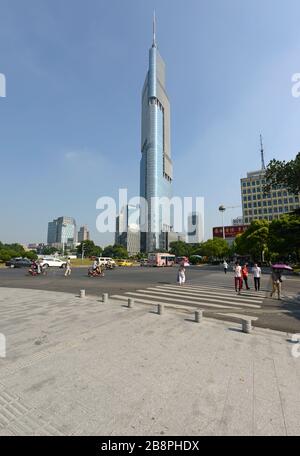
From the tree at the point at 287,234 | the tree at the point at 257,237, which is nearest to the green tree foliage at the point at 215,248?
the tree at the point at 257,237

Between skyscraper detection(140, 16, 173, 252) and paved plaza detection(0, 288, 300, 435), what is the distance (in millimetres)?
132722

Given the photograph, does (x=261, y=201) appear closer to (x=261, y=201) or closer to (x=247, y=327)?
(x=261, y=201)

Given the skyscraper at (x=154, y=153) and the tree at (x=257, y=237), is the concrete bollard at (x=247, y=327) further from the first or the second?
the skyscraper at (x=154, y=153)

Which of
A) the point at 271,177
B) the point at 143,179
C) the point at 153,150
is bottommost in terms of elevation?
the point at 271,177

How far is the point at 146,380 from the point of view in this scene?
404 centimetres

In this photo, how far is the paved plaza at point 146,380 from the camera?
3.01 m

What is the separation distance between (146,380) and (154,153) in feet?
471

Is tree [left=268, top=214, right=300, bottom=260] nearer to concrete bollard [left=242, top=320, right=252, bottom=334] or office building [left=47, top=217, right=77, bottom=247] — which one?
concrete bollard [left=242, top=320, right=252, bottom=334]

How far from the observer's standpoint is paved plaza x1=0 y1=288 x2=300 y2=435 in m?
3.01

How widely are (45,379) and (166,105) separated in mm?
180213

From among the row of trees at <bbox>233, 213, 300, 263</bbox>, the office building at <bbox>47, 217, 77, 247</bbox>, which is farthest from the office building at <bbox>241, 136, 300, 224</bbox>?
the office building at <bbox>47, 217, 77, 247</bbox>

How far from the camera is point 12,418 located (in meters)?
3.08

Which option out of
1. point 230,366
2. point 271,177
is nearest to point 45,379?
point 230,366

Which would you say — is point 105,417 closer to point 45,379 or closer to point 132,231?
point 45,379
